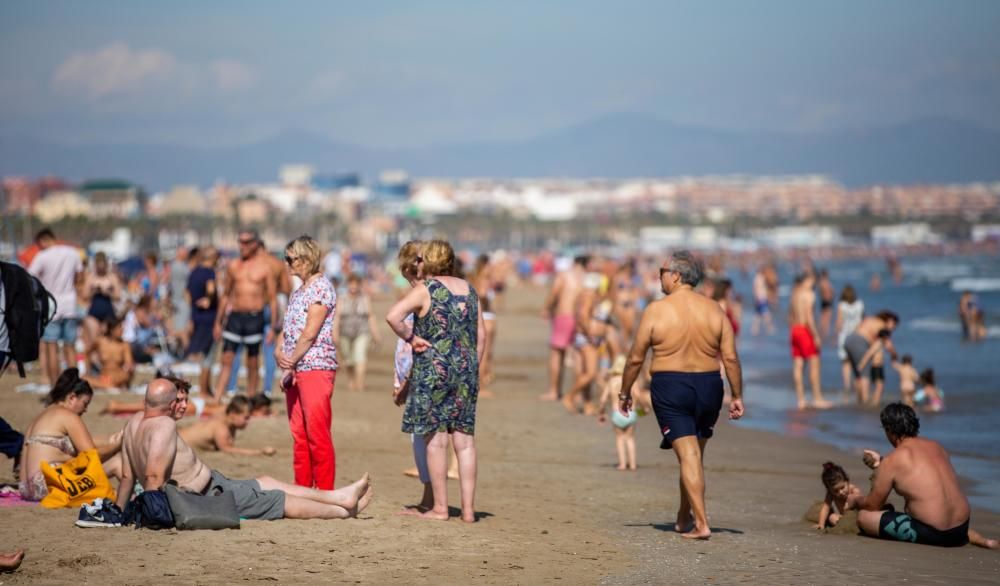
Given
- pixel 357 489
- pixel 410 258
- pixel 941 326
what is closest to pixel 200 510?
pixel 357 489

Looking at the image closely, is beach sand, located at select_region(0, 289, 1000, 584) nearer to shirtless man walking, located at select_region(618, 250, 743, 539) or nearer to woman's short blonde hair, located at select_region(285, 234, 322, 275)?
shirtless man walking, located at select_region(618, 250, 743, 539)

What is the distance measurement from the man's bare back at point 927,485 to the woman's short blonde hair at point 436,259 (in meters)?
2.60

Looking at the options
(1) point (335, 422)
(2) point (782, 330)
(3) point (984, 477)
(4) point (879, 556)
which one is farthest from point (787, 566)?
(2) point (782, 330)

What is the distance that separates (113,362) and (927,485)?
27.7 ft

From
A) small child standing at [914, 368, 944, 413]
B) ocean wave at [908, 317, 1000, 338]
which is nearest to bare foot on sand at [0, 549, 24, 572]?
small child standing at [914, 368, 944, 413]

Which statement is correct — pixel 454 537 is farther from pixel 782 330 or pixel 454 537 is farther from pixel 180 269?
pixel 782 330

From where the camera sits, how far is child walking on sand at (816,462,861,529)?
7.07 metres

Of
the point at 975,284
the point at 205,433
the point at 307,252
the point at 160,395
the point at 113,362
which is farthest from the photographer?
the point at 975,284

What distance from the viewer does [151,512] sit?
19.8 feet

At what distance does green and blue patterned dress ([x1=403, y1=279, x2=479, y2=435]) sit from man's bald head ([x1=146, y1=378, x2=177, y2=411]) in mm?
1204

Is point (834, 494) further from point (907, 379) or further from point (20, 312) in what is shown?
point (907, 379)

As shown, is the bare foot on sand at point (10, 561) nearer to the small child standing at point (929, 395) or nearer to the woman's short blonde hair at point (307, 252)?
the woman's short blonde hair at point (307, 252)

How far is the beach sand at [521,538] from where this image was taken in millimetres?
5473

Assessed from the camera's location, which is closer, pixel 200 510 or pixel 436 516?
pixel 200 510
